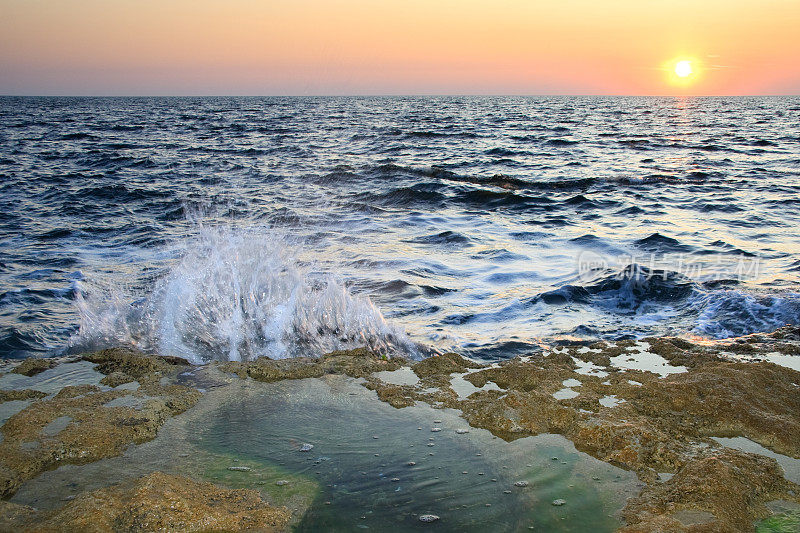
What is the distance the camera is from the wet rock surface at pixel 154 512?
6.72ft

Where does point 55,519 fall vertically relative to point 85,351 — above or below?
above

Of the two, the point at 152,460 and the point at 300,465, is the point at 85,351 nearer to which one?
the point at 152,460

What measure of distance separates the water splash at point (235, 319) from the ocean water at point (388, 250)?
2 cm

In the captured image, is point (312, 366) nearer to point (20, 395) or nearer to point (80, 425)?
point (80, 425)

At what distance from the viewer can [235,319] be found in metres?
4.69

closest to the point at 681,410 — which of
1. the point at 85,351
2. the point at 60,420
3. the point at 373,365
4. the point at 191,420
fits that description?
the point at 373,365

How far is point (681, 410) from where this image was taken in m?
3.06

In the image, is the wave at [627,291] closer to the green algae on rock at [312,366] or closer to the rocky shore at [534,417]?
the rocky shore at [534,417]

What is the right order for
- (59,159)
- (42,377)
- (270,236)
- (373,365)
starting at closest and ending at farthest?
(42,377) → (373,365) → (270,236) → (59,159)

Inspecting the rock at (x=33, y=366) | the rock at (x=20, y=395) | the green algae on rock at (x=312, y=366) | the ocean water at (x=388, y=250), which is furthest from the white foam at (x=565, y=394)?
the rock at (x=33, y=366)

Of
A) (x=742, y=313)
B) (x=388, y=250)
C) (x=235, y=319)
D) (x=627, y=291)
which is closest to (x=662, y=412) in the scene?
(x=742, y=313)

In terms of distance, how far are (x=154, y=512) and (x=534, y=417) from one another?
6.28 feet

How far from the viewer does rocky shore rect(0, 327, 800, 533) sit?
2.15 metres

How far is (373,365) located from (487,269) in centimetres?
357
